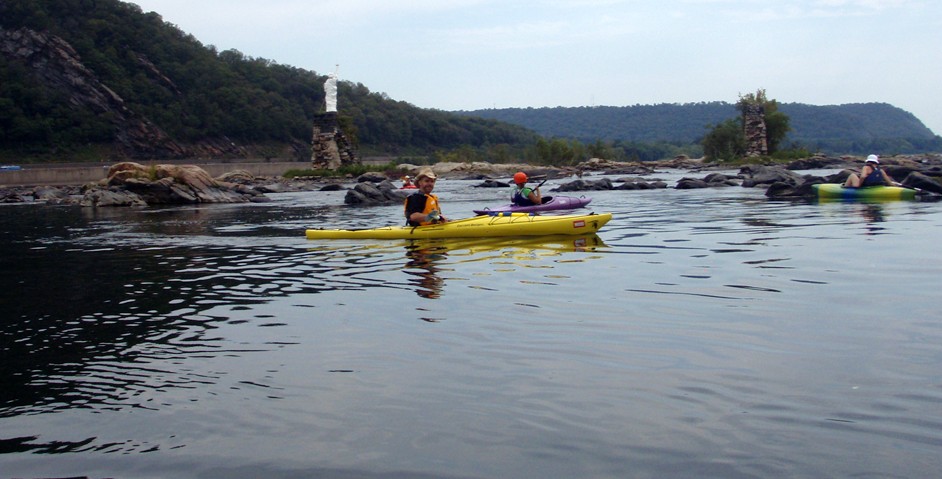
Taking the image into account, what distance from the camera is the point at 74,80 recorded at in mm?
69875

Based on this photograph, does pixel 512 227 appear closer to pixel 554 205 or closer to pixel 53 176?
pixel 554 205

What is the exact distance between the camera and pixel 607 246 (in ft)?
41.8

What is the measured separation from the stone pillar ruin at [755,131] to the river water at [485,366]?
6654cm

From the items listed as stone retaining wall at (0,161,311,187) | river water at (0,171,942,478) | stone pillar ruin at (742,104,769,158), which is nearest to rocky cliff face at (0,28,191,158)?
stone retaining wall at (0,161,311,187)

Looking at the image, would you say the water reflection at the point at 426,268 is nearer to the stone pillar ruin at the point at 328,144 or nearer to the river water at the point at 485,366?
the river water at the point at 485,366

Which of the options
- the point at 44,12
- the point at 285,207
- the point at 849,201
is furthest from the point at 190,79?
the point at 849,201

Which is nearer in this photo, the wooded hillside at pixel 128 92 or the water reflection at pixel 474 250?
the water reflection at pixel 474 250

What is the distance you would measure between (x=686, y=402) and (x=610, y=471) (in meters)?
1.08

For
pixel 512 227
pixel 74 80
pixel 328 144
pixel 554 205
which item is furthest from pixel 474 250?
pixel 74 80

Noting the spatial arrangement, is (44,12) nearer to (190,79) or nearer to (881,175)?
(190,79)

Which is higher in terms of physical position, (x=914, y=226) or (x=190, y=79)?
(x=190, y=79)

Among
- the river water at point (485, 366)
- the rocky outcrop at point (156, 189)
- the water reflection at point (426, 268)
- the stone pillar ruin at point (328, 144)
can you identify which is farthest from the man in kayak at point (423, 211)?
the stone pillar ruin at point (328, 144)

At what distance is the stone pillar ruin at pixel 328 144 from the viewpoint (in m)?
59.6

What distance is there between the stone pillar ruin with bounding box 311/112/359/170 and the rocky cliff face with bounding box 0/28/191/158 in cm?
1788
